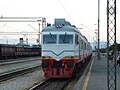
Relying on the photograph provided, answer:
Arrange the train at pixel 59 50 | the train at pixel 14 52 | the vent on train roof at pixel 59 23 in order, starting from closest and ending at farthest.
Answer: the train at pixel 59 50, the vent on train roof at pixel 59 23, the train at pixel 14 52

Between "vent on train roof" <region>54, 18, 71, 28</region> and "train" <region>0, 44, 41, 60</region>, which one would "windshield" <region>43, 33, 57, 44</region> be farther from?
"train" <region>0, 44, 41, 60</region>

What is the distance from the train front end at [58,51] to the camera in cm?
1847

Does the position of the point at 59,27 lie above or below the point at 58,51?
above

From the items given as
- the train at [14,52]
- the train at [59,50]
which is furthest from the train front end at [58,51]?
the train at [14,52]

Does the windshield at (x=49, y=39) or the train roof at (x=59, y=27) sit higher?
the train roof at (x=59, y=27)

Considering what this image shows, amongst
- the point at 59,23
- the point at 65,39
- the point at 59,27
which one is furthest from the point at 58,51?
the point at 59,23

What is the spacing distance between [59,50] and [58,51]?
0.10m

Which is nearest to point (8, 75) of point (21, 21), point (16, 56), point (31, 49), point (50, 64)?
point (50, 64)

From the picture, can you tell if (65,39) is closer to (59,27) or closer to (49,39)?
(59,27)

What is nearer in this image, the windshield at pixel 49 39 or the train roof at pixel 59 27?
the windshield at pixel 49 39

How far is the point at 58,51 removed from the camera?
1872 cm

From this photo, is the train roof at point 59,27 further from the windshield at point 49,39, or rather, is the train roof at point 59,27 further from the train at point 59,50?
the windshield at point 49,39

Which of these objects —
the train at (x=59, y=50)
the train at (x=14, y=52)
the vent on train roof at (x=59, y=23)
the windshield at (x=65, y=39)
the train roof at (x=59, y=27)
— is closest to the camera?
the train at (x=59, y=50)

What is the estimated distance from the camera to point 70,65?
18.4 metres
